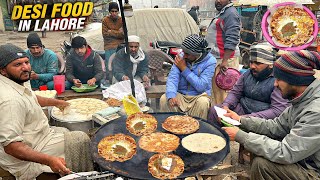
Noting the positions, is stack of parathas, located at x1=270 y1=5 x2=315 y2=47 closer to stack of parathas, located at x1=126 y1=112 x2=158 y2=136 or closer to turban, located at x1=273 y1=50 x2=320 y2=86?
turban, located at x1=273 y1=50 x2=320 y2=86

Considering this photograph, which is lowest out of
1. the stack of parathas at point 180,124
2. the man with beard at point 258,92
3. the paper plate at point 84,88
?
the paper plate at point 84,88

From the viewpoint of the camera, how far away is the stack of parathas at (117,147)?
2654 mm

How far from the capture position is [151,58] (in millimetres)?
6777

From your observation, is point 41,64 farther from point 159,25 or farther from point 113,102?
point 159,25

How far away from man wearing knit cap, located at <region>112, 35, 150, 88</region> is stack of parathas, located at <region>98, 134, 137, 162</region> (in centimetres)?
242

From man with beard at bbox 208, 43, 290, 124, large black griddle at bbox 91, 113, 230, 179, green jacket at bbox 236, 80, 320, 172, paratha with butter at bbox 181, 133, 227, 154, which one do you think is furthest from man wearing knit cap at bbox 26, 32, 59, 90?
green jacket at bbox 236, 80, 320, 172

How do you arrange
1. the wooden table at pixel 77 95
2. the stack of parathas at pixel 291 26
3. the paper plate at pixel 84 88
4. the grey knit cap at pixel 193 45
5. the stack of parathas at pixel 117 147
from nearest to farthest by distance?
the stack of parathas at pixel 117 147 < the grey knit cap at pixel 193 45 < the wooden table at pixel 77 95 < the paper plate at pixel 84 88 < the stack of parathas at pixel 291 26

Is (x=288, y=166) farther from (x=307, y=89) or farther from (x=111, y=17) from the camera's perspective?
(x=111, y=17)

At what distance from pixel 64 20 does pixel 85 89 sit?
9.00 m

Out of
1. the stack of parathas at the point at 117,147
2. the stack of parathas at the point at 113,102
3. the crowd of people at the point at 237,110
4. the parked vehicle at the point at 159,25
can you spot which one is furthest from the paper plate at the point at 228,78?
the parked vehicle at the point at 159,25

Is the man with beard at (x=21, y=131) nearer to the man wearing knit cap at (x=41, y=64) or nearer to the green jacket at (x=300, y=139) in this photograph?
the green jacket at (x=300, y=139)

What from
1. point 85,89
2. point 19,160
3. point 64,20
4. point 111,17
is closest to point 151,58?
point 111,17

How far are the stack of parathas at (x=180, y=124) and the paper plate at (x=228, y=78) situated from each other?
5.77 ft

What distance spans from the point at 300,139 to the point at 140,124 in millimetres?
1647
